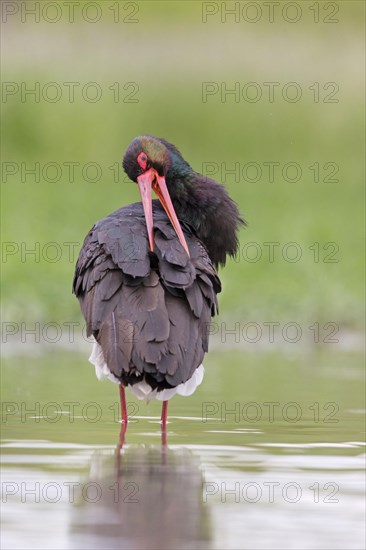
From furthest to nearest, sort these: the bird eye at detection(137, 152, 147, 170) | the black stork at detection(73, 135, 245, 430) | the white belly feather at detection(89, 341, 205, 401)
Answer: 1. the bird eye at detection(137, 152, 147, 170)
2. the white belly feather at detection(89, 341, 205, 401)
3. the black stork at detection(73, 135, 245, 430)

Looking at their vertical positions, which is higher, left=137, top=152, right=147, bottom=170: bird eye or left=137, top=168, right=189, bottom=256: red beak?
left=137, top=152, right=147, bottom=170: bird eye

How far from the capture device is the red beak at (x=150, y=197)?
7.21 metres

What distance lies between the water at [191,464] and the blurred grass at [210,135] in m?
3.64

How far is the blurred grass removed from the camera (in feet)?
42.3

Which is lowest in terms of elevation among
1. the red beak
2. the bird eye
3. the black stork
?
the black stork

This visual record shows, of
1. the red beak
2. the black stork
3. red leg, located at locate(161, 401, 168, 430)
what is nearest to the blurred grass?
the red beak

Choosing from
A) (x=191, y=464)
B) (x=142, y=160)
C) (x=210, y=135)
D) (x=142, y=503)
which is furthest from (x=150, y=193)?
(x=210, y=135)

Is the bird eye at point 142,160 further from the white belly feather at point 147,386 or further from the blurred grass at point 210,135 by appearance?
the blurred grass at point 210,135

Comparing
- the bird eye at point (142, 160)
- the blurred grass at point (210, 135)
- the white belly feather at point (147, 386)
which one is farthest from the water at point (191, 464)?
the blurred grass at point (210, 135)

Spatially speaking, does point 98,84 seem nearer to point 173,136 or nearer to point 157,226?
point 173,136

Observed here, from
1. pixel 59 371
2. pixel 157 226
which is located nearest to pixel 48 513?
pixel 157 226

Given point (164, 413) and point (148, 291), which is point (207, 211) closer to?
point (164, 413)

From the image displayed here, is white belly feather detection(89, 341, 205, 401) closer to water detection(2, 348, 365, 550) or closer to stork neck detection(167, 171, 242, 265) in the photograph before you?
water detection(2, 348, 365, 550)

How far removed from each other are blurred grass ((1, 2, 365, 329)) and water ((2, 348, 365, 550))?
143 inches
